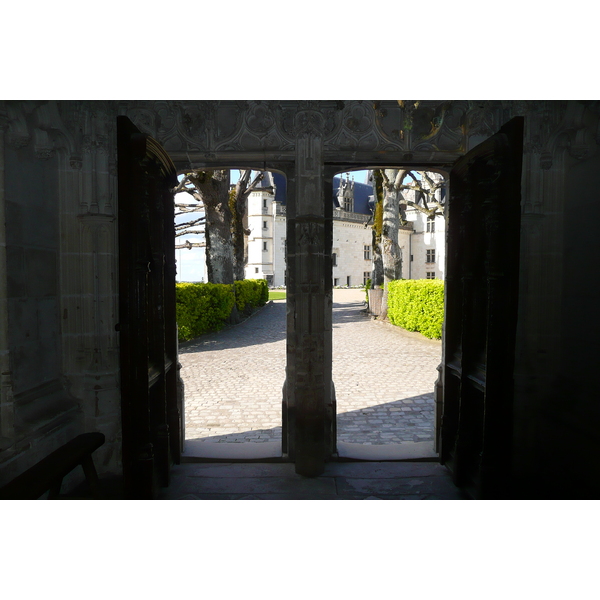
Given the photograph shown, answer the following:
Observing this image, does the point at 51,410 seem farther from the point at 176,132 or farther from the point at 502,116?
the point at 502,116

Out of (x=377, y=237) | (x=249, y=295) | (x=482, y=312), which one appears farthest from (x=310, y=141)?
(x=249, y=295)

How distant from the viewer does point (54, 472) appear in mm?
2668

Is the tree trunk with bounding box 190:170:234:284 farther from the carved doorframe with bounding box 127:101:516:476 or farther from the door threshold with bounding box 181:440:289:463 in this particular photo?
the door threshold with bounding box 181:440:289:463

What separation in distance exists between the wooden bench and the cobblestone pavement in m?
1.55

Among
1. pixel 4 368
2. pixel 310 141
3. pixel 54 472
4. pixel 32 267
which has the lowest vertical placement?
pixel 54 472

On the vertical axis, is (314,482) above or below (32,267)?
below

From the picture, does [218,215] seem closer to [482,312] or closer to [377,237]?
[377,237]

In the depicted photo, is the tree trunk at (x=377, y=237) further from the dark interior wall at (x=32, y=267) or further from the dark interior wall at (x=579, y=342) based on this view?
the dark interior wall at (x=32, y=267)

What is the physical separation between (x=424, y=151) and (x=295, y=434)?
2.67 m

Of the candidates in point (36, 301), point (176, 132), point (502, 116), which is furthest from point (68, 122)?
point (502, 116)

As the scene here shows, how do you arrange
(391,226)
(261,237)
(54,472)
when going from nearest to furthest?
(54,472) < (391,226) < (261,237)

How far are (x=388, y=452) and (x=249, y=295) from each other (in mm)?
13706

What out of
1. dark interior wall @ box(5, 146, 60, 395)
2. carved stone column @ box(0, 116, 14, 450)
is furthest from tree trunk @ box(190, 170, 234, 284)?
carved stone column @ box(0, 116, 14, 450)

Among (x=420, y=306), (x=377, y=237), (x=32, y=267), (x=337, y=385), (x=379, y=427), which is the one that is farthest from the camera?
(x=377, y=237)
